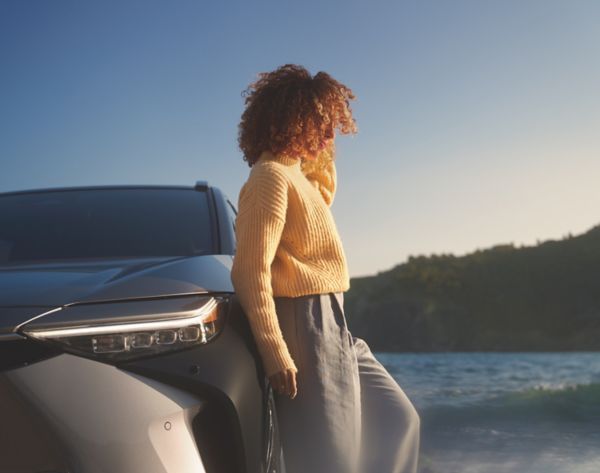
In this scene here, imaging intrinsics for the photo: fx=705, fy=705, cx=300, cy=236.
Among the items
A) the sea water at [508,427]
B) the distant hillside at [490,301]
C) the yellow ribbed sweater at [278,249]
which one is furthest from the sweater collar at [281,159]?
the distant hillside at [490,301]

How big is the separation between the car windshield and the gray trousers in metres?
0.52

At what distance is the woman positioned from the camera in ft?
6.49

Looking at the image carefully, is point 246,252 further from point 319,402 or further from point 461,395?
point 461,395

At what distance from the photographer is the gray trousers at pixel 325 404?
200 centimetres

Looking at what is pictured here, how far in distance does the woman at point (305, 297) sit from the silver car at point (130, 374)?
0.24ft

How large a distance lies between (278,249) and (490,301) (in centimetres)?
7766

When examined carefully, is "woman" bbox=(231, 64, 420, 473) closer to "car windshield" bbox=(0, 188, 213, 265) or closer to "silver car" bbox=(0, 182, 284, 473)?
"silver car" bbox=(0, 182, 284, 473)

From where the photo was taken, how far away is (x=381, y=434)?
7.15ft

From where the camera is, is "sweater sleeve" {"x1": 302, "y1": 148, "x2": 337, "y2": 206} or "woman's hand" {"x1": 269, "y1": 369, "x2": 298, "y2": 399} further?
"sweater sleeve" {"x1": 302, "y1": 148, "x2": 337, "y2": 206}

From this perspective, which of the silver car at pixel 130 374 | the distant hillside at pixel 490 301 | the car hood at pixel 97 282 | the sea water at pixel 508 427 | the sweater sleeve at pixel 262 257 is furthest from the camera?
the distant hillside at pixel 490 301

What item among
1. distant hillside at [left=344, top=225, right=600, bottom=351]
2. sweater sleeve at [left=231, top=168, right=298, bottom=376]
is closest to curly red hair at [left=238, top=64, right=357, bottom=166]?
sweater sleeve at [left=231, top=168, right=298, bottom=376]

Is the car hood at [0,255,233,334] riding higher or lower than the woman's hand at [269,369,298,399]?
higher

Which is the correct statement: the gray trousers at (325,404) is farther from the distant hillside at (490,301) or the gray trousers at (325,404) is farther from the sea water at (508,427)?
the distant hillside at (490,301)

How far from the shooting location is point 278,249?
6.97 ft
